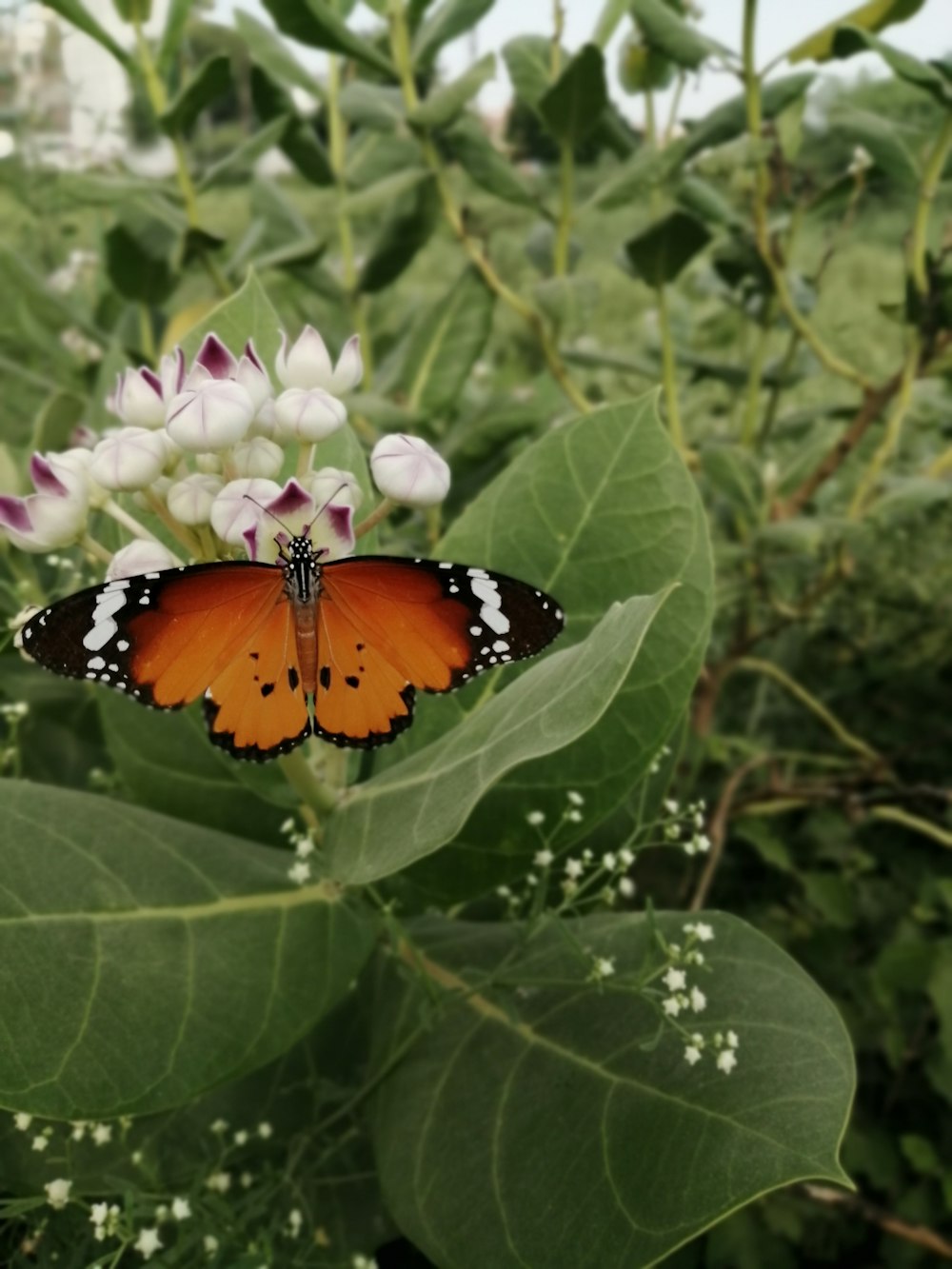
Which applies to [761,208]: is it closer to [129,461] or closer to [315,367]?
[315,367]

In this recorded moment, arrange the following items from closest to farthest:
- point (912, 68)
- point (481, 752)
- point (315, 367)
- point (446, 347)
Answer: point (481, 752)
point (315, 367)
point (912, 68)
point (446, 347)

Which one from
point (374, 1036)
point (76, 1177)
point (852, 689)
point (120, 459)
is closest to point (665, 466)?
point (120, 459)

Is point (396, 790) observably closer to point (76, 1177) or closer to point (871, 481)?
point (76, 1177)

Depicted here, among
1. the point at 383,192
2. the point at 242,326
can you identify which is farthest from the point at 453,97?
the point at 242,326

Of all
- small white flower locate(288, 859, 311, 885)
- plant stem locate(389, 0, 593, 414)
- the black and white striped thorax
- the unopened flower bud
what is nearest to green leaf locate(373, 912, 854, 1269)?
small white flower locate(288, 859, 311, 885)

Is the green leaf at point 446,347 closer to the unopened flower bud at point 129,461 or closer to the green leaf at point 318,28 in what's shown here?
the green leaf at point 318,28

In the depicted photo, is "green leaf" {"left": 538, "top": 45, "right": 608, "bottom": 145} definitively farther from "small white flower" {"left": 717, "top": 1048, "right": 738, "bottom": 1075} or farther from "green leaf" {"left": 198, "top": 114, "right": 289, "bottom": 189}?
"small white flower" {"left": 717, "top": 1048, "right": 738, "bottom": 1075}
